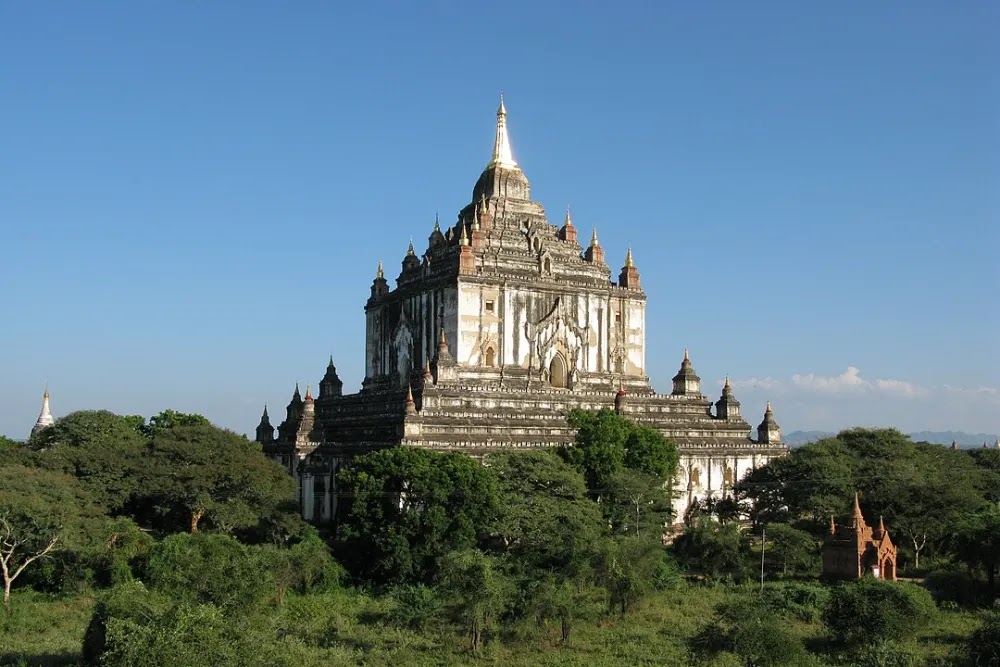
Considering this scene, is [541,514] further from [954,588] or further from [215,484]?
[954,588]

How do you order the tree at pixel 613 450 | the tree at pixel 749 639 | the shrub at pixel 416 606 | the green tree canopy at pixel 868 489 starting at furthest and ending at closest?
the green tree canopy at pixel 868 489, the tree at pixel 613 450, the shrub at pixel 416 606, the tree at pixel 749 639

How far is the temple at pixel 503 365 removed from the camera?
5297 centimetres

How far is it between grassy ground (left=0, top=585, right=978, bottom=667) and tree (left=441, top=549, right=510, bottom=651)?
1.96ft

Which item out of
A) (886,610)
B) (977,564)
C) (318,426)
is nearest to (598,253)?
(318,426)

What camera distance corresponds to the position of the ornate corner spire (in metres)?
63.1

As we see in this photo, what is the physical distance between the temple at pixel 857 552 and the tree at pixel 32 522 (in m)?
28.5

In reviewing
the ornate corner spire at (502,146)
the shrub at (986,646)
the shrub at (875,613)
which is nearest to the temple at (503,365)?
the ornate corner spire at (502,146)

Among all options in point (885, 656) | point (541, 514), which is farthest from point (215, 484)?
point (885, 656)

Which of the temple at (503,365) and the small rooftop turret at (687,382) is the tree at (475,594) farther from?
the small rooftop turret at (687,382)

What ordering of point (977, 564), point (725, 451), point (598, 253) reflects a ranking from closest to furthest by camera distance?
point (977, 564) < point (725, 451) < point (598, 253)

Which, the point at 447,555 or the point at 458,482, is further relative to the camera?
the point at 458,482

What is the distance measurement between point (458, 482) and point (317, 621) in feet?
25.9

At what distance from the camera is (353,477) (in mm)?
44125

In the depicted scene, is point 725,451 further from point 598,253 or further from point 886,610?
point 886,610
